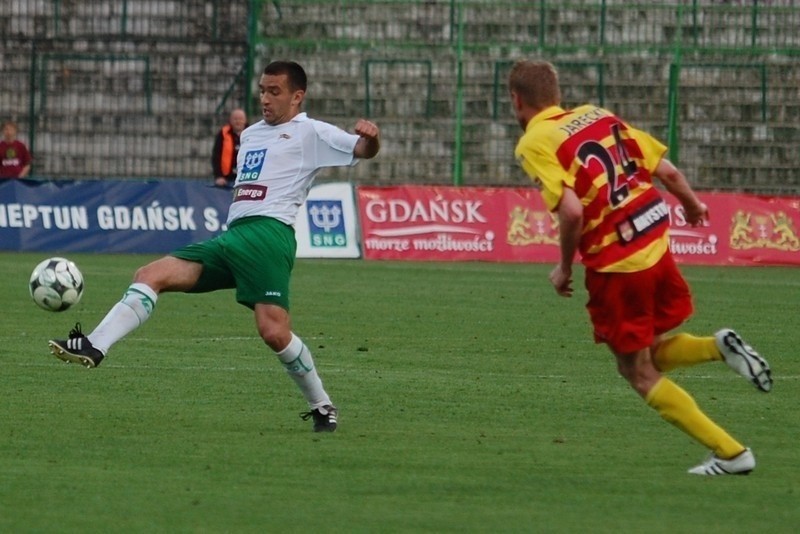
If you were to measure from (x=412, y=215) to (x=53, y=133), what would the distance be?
835 cm

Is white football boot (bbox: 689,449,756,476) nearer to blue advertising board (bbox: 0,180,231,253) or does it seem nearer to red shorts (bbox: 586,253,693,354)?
red shorts (bbox: 586,253,693,354)

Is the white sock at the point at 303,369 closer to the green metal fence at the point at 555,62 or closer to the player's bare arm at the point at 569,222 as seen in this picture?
the player's bare arm at the point at 569,222

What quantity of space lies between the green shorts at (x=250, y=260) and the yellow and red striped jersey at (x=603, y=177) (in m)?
1.85

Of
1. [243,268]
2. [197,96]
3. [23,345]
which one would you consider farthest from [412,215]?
[243,268]

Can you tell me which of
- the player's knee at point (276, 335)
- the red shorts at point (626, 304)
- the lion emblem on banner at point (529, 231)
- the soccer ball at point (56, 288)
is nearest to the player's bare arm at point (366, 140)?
the player's knee at point (276, 335)

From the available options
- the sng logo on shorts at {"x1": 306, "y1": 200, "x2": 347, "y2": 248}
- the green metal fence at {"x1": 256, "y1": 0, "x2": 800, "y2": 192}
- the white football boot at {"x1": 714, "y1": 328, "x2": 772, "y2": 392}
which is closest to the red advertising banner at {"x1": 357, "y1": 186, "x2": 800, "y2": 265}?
the sng logo on shorts at {"x1": 306, "y1": 200, "x2": 347, "y2": 248}

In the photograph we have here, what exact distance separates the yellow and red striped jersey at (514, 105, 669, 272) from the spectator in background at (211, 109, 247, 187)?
684 inches

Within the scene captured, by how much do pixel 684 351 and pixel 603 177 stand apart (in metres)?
0.92

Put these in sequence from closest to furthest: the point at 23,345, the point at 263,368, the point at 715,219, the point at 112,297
A: the point at 263,368 → the point at 23,345 → the point at 112,297 → the point at 715,219

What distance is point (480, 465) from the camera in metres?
8.04

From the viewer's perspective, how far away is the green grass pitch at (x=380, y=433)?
22.3 ft

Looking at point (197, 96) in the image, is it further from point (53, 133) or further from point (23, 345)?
point (23, 345)

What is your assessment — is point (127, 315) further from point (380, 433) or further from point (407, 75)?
point (407, 75)

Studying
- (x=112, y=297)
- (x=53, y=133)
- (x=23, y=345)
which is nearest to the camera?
(x=23, y=345)
